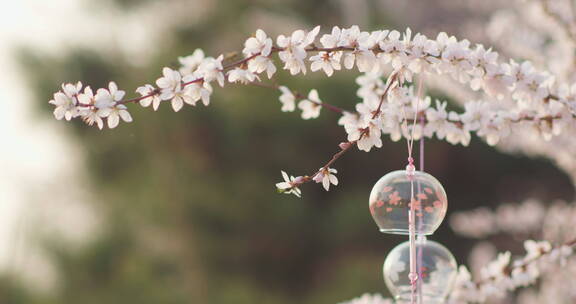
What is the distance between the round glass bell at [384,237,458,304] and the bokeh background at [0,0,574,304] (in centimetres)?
411

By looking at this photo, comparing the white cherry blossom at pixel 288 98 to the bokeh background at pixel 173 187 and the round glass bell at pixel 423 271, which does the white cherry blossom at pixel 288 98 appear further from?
the bokeh background at pixel 173 187

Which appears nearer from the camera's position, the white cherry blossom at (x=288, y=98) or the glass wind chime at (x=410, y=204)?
the glass wind chime at (x=410, y=204)

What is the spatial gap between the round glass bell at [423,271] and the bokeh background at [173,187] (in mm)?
4110

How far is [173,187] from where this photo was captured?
20.1 feet

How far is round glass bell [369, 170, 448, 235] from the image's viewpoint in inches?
54.7

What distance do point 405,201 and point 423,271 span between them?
312 mm

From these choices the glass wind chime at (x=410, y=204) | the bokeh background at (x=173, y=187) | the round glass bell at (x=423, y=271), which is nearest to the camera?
the glass wind chime at (x=410, y=204)

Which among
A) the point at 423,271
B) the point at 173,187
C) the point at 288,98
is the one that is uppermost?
the point at 173,187

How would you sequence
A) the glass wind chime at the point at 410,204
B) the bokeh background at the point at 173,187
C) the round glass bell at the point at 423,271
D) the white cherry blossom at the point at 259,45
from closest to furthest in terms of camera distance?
the white cherry blossom at the point at 259,45
the glass wind chime at the point at 410,204
the round glass bell at the point at 423,271
the bokeh background at the point at 173,187

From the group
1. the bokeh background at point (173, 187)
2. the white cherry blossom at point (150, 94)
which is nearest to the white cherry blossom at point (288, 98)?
the white cherry blossom at point (150, 94)

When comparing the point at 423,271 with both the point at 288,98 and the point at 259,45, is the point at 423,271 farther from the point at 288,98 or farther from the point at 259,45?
the point at 259,45

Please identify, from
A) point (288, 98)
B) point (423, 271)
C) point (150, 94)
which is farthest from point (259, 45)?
point (423, 271)

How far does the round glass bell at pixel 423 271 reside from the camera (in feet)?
5.24

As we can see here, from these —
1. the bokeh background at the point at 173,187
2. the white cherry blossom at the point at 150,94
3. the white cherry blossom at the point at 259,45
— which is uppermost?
the bokeh background at the point at 173,187
